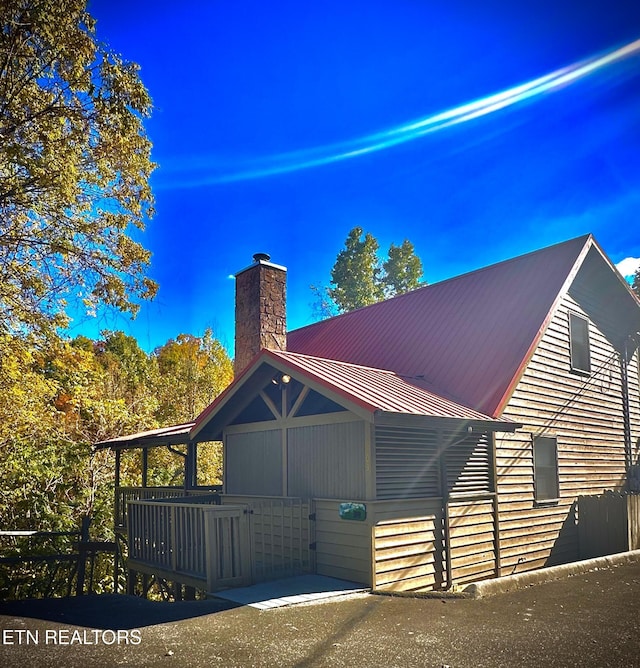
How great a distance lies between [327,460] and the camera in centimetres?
1004

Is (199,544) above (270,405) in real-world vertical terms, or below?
below

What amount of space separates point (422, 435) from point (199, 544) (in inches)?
156

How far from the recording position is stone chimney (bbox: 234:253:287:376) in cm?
1539

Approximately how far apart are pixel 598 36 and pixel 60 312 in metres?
13.7

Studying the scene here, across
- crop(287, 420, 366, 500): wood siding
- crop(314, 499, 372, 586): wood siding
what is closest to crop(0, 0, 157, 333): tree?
crop(287, 420, 366, 500): wood siding

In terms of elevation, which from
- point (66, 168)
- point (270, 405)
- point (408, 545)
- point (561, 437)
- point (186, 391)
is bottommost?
point (408, 545)

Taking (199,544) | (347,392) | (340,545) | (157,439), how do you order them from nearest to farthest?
(347,392), (199,544), (340,545), (157,439)

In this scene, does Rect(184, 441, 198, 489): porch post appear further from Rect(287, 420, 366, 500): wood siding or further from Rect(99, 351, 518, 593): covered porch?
Rect(287, 420, 366, 500): wood siding

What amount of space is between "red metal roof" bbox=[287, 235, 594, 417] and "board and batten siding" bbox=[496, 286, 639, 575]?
0.73 metres

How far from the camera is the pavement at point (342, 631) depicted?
5539 millimetres

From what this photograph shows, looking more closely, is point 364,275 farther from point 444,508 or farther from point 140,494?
point 444,508

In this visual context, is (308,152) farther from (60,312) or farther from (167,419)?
(167,419)

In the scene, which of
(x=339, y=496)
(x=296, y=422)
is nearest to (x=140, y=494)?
(x=296, y=422)

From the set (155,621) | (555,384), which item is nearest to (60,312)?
(155,621)
